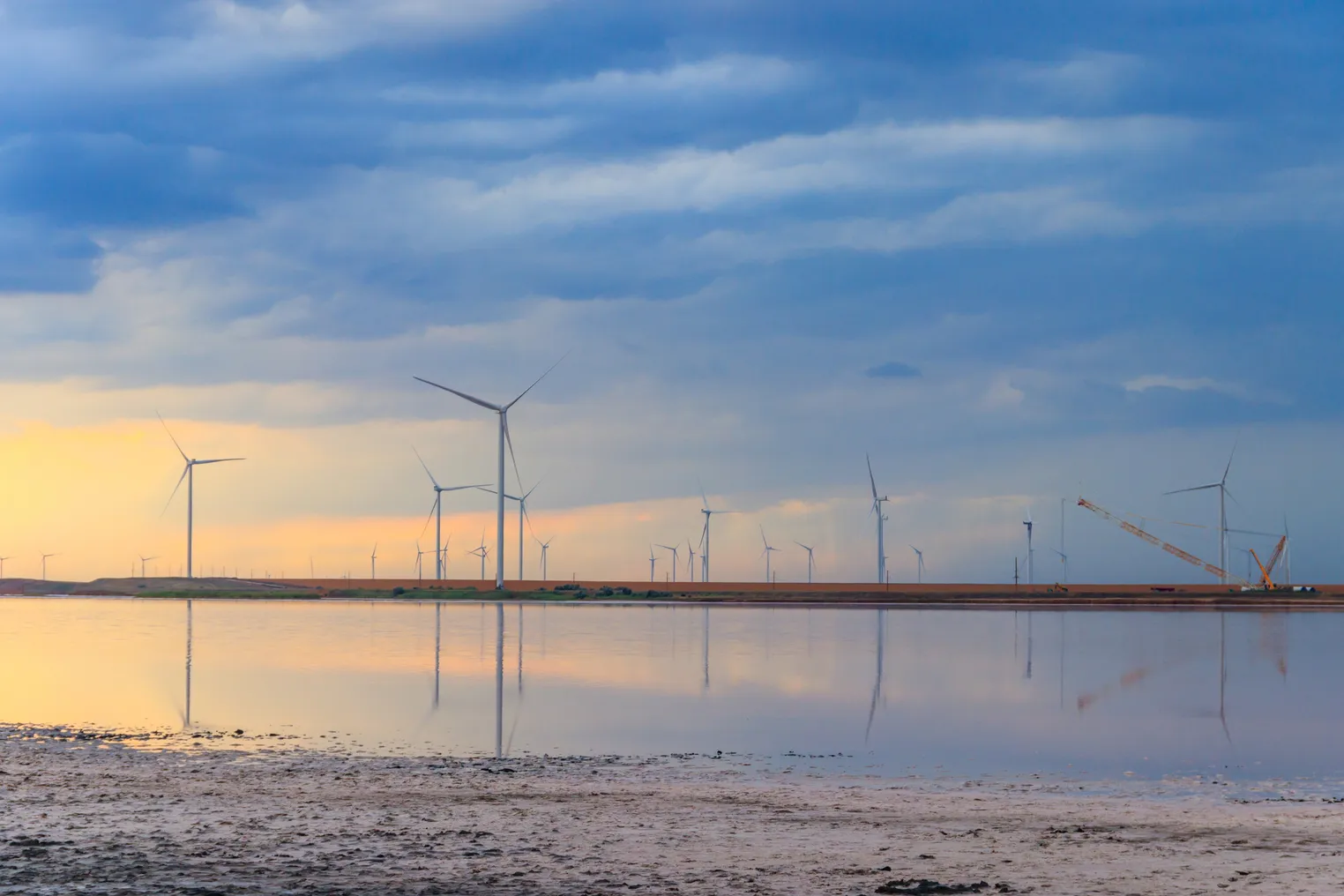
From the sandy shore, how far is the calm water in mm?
4658

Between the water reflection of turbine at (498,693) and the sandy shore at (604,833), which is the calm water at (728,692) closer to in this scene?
the water reflection of turbine at (498,693)

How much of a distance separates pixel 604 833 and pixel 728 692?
27.5 meters

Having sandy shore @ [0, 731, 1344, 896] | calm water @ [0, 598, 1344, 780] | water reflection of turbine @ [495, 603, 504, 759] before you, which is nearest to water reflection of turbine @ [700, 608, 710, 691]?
calm water @ [0, 598, 1344, 780]

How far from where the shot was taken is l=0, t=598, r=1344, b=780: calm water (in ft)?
108

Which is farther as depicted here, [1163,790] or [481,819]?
[1163,790]

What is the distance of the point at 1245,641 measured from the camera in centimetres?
9275

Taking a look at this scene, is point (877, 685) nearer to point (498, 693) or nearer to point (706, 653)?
point (498, 693)

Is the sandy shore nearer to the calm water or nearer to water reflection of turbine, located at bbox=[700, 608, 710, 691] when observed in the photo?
the calm water

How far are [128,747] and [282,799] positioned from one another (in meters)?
9.61

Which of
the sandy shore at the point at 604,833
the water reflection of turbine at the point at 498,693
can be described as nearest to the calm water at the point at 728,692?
the water reflection of turbine at the point at 498,693

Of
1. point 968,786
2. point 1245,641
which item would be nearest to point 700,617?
point 1245,641

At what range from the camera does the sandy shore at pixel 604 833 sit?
56.6 feet

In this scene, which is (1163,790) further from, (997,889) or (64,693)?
(64,693)

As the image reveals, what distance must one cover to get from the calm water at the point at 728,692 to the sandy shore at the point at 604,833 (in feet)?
15.3
